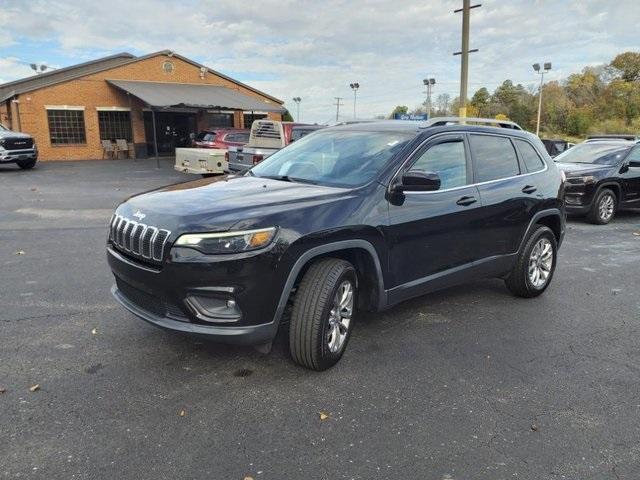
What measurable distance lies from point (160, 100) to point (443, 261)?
24.2m

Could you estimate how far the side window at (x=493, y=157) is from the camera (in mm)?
4801

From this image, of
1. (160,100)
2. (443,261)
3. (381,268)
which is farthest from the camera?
(160,100)

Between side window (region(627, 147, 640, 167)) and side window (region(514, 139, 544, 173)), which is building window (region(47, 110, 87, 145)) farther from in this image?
side window (region(514, 139, 544, 173))

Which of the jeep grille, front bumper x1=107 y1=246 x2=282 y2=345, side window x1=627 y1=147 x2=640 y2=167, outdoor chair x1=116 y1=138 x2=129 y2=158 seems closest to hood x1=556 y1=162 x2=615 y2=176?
side window x1=627 y1=147 x2=640 y2=167

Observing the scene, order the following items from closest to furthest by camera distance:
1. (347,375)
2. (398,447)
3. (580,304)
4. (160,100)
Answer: (398,447) < (347,375) < (580,304) < (160,100)

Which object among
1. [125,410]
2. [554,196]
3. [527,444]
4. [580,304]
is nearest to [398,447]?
[527,444]

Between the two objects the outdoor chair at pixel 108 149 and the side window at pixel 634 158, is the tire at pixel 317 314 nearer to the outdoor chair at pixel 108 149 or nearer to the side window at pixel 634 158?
the side window at pixel 634 158

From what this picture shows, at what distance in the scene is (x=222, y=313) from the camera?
328 cm

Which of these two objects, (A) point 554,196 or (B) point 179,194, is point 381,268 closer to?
(B) point 179,194

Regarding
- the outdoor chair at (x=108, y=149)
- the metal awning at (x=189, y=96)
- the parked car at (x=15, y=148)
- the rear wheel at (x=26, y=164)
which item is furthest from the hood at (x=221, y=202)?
the outdoor chair at (x=108, y=149)

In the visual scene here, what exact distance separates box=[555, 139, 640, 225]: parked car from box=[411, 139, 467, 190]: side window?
662cm

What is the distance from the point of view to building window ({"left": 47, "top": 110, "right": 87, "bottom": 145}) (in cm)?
2680

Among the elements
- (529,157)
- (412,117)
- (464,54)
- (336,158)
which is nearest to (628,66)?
(464,54)

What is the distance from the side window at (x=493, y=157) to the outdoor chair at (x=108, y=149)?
87.8ft
